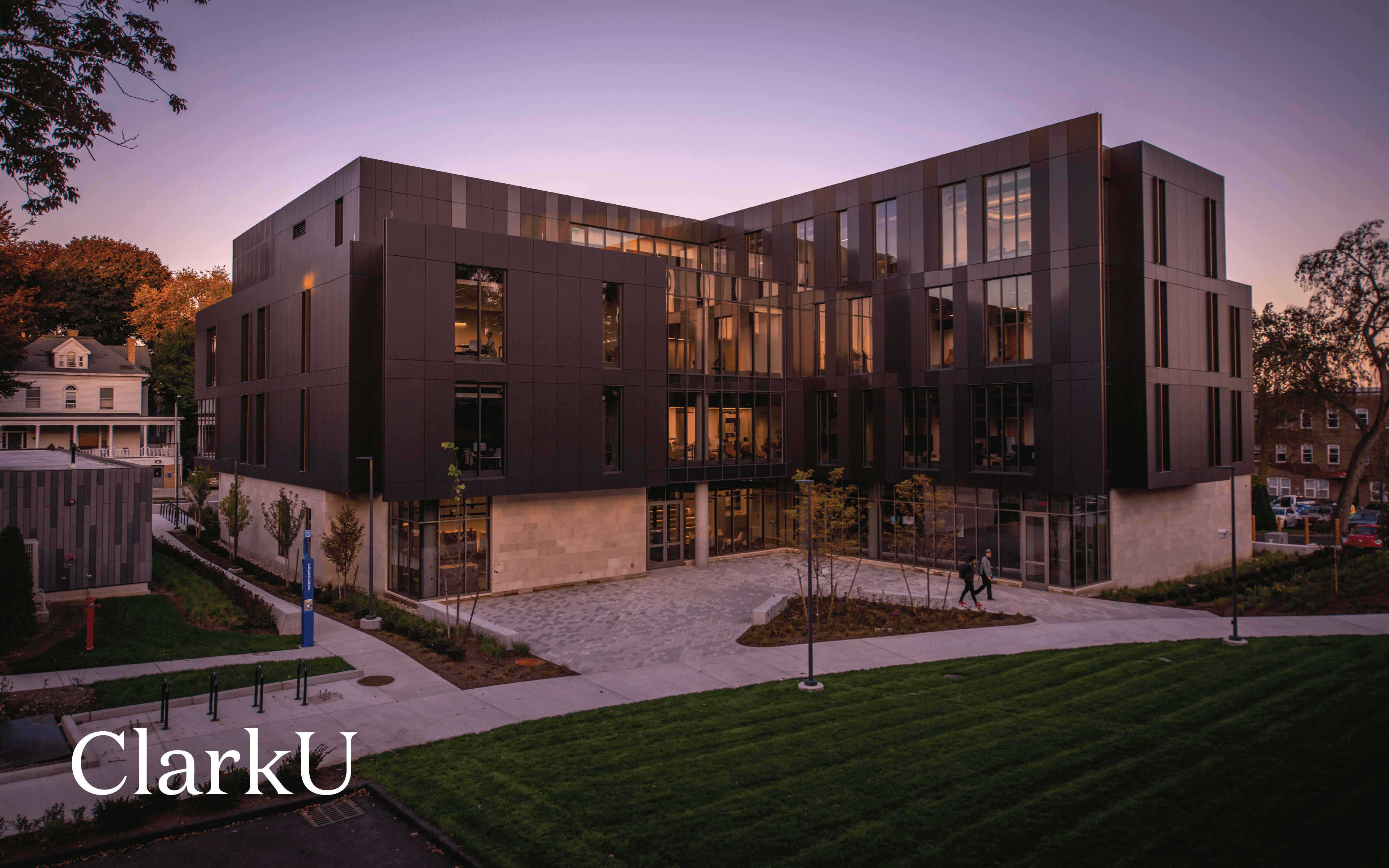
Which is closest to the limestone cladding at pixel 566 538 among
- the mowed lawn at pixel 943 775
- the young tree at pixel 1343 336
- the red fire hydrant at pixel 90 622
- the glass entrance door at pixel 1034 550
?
the red fire hydrant at pixel 90 622

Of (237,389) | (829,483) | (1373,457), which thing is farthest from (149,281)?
(1373,457)

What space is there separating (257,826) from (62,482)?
20.2 metres

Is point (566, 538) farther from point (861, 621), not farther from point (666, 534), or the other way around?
point (861, 621)

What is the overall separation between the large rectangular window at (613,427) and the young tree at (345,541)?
367 inches

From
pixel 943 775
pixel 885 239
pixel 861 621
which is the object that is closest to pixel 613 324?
pixel 885 239

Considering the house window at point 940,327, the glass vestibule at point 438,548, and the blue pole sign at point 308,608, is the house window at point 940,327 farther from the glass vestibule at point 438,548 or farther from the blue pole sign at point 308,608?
the blue pole sign at point 308,608

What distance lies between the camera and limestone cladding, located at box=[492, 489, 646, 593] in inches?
1067

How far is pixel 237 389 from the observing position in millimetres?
37250

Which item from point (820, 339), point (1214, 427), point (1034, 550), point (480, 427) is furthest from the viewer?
point (820, 339)


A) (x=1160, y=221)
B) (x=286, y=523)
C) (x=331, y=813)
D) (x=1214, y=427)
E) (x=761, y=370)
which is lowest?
(x=331, y=813)

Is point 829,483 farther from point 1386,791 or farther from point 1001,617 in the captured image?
point 1386,791

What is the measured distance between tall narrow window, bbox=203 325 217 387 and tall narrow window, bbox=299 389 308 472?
14.3m

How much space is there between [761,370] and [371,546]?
20296mm

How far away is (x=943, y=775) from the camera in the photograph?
10633 mm
